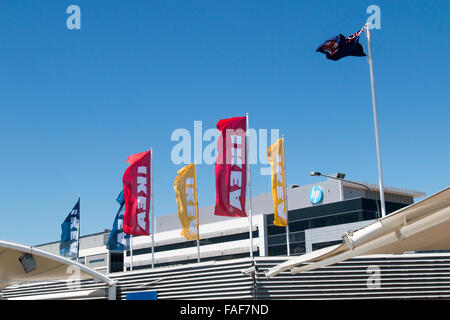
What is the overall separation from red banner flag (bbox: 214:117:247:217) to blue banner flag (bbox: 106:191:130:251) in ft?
27.6

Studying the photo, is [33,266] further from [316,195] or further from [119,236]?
[316,195]

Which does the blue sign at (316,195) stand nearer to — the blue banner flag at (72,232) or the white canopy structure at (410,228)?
the blue banner flag at (72,232)

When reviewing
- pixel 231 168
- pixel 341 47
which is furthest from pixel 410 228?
pixel 231 168

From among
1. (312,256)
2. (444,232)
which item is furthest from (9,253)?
(444,232)

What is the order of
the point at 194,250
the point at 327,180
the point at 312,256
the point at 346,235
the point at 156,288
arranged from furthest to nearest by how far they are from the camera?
the point at 194,250
the point at 327,180
the point at 156,288
the point at 312,256
the point at 346,235

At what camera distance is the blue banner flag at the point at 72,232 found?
114ft

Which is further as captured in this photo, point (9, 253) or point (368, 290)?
point (368, 290)

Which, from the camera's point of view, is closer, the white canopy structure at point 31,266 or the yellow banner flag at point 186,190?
the white canopy structure at point 31,266

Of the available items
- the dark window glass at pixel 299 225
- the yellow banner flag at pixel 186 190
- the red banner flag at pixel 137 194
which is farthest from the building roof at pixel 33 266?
the dark window glass at pixel 299 225

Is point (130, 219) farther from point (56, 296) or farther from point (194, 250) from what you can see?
point (194, 250)

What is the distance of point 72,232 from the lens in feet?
114

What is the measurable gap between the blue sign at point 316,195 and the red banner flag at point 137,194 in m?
42.9

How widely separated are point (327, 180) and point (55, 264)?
5389 cm
